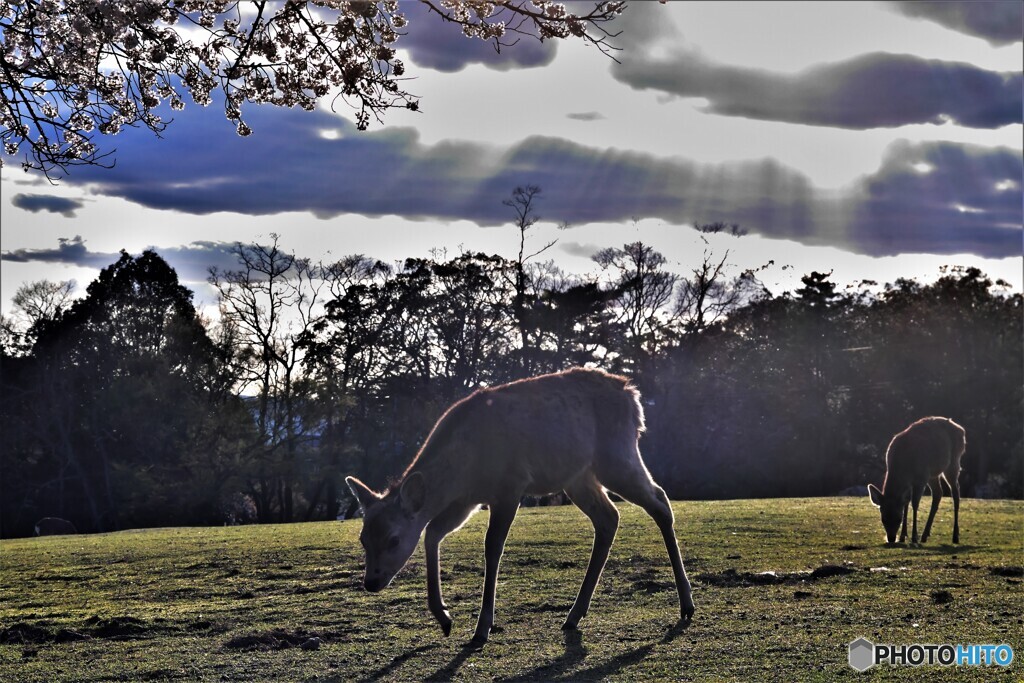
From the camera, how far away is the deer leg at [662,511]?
31.5 ft

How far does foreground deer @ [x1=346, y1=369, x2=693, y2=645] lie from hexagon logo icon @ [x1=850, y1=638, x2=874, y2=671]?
1966 mm

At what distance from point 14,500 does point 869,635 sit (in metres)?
49.7

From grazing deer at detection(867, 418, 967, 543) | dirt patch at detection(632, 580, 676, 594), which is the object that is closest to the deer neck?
dirt patch at detection(632, 580, 676, 594)

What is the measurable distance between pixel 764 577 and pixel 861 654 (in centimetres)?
479

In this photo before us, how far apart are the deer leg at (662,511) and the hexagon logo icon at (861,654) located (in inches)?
75.6

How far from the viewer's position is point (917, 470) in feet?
60.8

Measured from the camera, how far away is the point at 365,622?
992cm

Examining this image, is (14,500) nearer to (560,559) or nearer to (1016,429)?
(560,559)

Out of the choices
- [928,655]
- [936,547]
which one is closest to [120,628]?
[928,655]

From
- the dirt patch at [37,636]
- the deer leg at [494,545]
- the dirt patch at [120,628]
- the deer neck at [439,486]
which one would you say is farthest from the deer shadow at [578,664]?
the dirt patch at [37,636]

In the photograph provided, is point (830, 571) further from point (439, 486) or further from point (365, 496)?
point (365, 496)

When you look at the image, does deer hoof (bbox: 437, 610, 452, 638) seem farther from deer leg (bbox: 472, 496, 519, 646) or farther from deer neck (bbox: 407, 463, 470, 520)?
deer neck (bbox: 407, 463, 470, 520)

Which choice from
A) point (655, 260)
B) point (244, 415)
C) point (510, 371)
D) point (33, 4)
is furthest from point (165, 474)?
point (33, 4)

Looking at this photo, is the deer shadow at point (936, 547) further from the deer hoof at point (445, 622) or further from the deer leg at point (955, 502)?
the deer hoof at point (445, 622)
